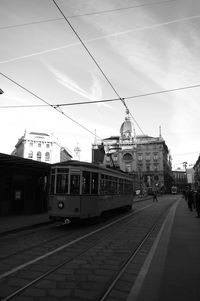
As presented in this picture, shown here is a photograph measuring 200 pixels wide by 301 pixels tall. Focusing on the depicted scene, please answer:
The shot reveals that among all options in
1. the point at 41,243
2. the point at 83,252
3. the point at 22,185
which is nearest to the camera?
the point at 83,252

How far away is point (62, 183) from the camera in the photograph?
1503 centimetres

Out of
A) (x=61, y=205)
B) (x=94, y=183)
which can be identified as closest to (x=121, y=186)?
(x=94, y=183)

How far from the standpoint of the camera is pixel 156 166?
114 meters

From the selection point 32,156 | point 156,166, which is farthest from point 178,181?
point 32,156

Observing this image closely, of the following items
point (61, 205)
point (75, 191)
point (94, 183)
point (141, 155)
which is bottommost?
point (61, 205)

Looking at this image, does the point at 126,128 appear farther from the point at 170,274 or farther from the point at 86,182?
the point at 170,274

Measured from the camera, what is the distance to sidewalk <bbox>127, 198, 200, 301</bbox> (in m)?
5.45

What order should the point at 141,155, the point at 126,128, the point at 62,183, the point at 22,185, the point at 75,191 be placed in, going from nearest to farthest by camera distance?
the point at 75,191
the point at 62,183
the point at 22,185
the point at 126,128
the point at 141,155

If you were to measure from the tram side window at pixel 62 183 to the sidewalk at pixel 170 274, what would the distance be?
Answer: 5361 millimetres

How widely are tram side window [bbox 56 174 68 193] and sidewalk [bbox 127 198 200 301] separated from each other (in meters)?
5.36

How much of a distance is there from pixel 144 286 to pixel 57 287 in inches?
61.8

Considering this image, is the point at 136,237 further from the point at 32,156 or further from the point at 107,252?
the point at 32,156

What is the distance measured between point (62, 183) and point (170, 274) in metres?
8.90

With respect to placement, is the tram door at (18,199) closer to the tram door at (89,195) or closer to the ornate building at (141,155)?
the tram door at (89,195)
